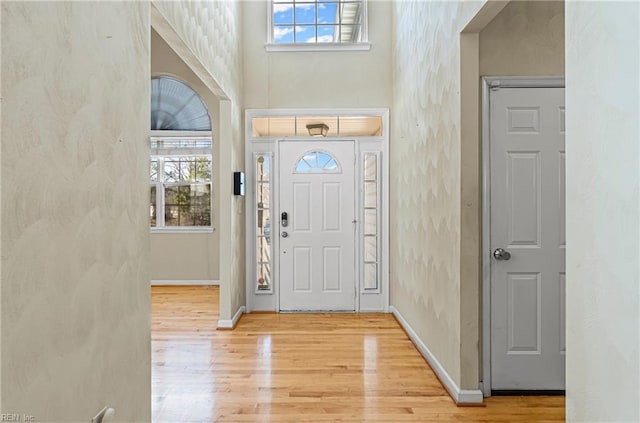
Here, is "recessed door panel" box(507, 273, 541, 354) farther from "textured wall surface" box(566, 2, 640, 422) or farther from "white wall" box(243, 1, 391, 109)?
"white wall" box(243, 1, 391, 109)

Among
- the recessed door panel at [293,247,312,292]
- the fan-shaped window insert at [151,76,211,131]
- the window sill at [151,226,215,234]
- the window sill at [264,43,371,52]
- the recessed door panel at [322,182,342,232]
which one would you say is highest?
the window sill at [264,43,371,52]

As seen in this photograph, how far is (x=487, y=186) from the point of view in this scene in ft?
8.91

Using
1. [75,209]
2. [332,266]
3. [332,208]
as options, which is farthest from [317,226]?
[75,209]

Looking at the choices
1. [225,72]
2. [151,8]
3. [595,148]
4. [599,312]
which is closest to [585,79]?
[595,148]

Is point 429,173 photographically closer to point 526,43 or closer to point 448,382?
point 526,43

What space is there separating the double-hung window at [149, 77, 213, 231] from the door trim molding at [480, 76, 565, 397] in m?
Answer: 4.57

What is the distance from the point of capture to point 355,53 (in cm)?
477


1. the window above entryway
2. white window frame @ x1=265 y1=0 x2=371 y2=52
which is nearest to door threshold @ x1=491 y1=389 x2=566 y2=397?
the window above entryway

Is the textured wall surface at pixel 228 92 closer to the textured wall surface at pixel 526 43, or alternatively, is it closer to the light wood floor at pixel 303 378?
the light wood floor at pixel 303 378

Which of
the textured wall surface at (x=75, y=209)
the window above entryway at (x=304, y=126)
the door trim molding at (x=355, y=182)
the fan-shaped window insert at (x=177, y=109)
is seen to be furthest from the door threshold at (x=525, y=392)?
the fan-shaped window insert at (x=177, y=109)

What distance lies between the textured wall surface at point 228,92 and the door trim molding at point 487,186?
205 cm

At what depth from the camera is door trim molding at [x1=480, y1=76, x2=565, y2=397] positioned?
2.70 meters

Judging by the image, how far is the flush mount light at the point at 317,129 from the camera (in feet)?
15.8

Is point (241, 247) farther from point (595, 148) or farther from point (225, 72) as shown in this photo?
point (595, 148)
